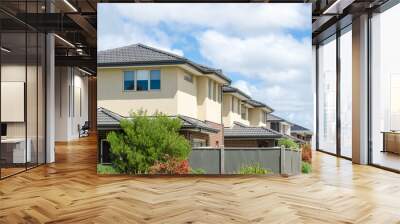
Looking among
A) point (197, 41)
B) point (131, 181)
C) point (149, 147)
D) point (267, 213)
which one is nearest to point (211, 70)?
point (197, 41)

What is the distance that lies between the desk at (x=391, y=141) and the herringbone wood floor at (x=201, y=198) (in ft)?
2.22

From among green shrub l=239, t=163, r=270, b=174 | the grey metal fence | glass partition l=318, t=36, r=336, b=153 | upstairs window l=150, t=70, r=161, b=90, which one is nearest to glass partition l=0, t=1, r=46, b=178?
upstairs window l=150, t=70, r=161, b=90

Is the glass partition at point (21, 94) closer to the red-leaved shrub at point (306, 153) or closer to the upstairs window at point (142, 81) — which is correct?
the upstairs window at point (142, 81)

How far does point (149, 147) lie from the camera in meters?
6.72

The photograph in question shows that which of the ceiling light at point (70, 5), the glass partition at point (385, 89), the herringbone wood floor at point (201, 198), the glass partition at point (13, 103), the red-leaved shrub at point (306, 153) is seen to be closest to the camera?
the herringbone wood floor at point (201, 198)

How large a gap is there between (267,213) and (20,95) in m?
4.75

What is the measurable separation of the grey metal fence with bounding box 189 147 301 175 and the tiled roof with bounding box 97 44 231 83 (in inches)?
44.5

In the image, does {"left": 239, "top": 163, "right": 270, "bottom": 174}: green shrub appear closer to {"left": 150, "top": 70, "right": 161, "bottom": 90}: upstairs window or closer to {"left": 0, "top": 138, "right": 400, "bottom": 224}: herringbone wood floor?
{"left": 0, "top": 138, "right": 400, "bottom": 224}: herringbone wood floor

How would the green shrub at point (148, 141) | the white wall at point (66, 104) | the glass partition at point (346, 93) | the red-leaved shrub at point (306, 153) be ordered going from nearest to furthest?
1. the green shrub at point (148, 141)
2. the red-leaved shrub at point (306, 153)
3. the glass partition at point (346, 93)
4. the white wall at point (66, 104)

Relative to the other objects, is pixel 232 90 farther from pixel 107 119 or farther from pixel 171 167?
pixel 107 119

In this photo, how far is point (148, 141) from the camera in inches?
264

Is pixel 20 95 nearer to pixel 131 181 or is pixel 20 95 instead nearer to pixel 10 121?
pixel 10 121

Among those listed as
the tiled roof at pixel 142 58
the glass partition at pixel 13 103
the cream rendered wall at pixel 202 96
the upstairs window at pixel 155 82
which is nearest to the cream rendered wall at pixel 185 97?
the cream rendered wall at pixel 202 96

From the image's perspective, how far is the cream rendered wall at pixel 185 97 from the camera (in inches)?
265
